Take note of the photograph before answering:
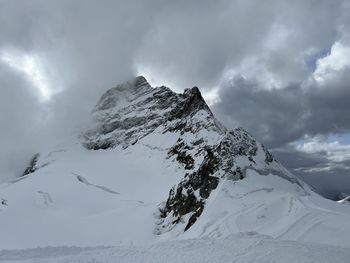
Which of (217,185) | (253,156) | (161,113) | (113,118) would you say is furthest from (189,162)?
(113,118)

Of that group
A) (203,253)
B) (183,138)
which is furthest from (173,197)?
(183,138)

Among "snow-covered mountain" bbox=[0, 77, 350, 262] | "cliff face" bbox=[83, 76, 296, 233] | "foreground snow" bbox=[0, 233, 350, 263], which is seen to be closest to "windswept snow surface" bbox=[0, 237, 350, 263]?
"foreground snow" bbox=[0, 233, 350, 263]

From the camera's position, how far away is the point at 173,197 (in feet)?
141

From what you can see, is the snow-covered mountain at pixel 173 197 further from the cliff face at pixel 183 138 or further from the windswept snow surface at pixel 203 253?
the windswept snow surface at pixel 203 253

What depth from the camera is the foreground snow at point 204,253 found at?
59.4 feet

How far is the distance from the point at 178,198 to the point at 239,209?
10949 mm

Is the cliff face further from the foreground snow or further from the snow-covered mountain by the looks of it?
the foreground snow

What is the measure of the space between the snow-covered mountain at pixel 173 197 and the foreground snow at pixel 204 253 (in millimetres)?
3311

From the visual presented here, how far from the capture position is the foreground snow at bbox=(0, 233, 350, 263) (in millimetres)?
18109

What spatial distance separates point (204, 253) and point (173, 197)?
2409 cm

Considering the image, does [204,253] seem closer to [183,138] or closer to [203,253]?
[203,253]

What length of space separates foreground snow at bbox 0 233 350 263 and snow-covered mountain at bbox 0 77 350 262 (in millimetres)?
3311

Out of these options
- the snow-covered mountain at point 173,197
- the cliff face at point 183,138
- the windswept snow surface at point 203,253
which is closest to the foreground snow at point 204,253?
the windswept snow surface at point 203,253

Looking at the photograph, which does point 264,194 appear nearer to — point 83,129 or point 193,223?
point 193,223
